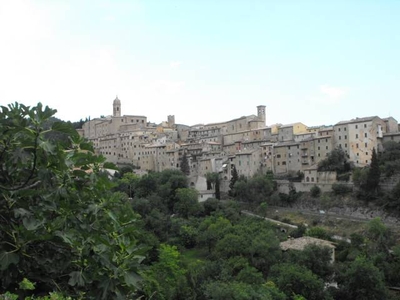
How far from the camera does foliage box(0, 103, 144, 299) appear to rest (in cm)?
401

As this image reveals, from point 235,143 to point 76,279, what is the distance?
54813 millimetres

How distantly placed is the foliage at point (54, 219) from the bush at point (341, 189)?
40.1 meters

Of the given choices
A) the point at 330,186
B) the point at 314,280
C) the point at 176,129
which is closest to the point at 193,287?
the point at 314,280

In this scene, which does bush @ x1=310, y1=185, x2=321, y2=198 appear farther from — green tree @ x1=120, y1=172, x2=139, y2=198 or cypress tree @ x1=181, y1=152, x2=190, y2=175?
green tree @ x1=120, y1=172, x2=139, y2=198

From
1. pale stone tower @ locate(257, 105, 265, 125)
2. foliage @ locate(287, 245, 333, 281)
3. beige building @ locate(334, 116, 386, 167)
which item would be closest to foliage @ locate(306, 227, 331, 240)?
foliage @ locate(287, 245, 333, 281)

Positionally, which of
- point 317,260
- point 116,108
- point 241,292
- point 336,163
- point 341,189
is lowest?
point 317,260

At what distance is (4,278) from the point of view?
397 centimetres

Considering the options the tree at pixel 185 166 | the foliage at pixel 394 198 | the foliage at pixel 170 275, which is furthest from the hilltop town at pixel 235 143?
the foliage at pixel 170 275

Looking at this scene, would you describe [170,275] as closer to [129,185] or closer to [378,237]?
[378,237]

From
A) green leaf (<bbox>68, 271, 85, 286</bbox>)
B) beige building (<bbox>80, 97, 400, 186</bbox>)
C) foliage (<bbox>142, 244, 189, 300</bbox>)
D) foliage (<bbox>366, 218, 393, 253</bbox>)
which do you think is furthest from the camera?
beige building (<bbox>80, 97, 400, 186</bbox>)

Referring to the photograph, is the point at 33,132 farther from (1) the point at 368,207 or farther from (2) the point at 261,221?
(1) the point at 368,207

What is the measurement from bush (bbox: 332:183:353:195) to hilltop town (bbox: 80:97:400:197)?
8.58 feet

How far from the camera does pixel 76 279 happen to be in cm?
411

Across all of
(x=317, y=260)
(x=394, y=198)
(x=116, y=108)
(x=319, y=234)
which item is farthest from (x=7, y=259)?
(x=116, y=108)
